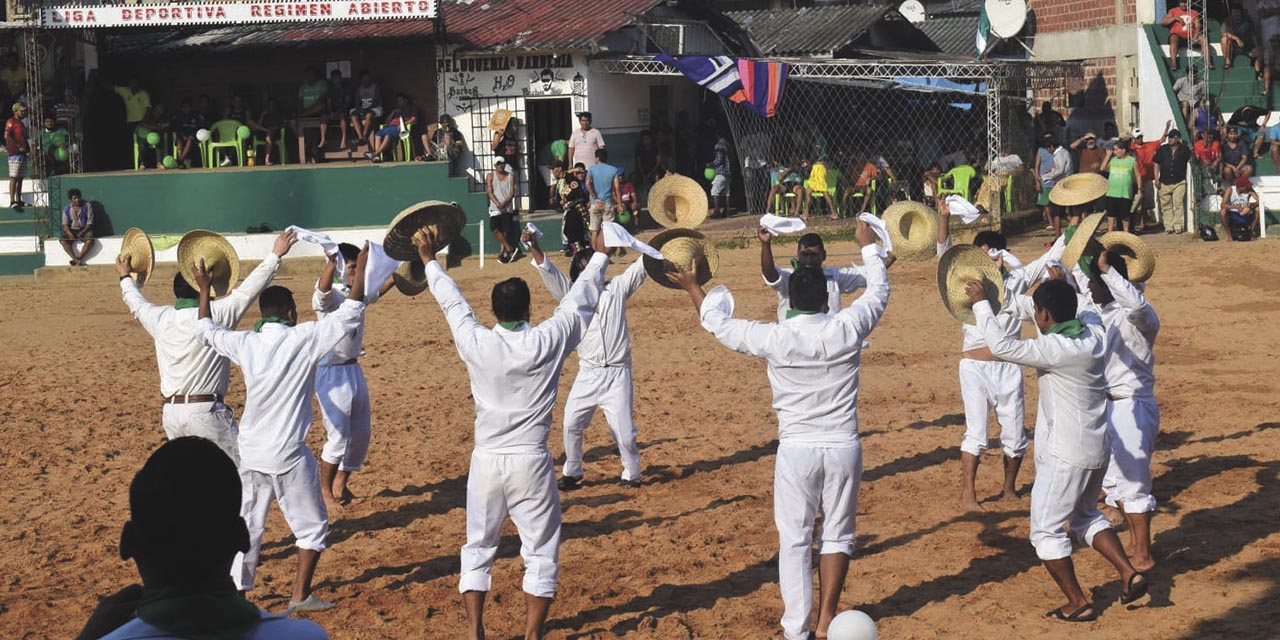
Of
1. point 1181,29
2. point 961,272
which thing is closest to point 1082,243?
point 961,272

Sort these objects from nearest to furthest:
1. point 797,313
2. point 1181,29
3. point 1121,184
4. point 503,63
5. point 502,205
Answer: point 797,313
point 1121,184
point 502,205
point 1181,29
point 503,63

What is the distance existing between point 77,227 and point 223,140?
10.5 feet

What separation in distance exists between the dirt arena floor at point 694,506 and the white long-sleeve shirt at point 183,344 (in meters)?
1.29

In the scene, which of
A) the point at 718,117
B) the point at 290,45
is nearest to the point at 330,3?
the point at 290,45

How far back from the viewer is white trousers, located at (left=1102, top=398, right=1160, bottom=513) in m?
8.30

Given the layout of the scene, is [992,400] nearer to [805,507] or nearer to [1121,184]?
[805,507]

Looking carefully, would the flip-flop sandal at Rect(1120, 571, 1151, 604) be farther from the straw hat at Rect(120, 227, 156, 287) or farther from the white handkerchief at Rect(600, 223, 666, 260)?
the straw hat at Rect(120, 227, 156, 287)

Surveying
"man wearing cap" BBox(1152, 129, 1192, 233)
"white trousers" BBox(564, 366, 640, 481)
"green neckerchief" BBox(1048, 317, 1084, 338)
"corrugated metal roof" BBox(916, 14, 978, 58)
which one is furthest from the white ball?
"corrugated metal roof" BBox(916, 14, 978, 58)

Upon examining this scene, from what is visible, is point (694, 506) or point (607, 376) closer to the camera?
point (694, 506)

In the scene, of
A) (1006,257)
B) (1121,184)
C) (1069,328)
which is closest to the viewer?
(1069,328)

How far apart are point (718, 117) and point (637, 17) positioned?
333 centimetres

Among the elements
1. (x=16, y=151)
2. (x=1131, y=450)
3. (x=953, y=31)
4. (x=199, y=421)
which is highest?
(x=953, y=31)

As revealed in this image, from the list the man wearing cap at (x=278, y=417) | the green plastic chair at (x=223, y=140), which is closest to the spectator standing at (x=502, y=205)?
the green plastic chair at (x=223, y=140)

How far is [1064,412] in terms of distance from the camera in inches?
297
